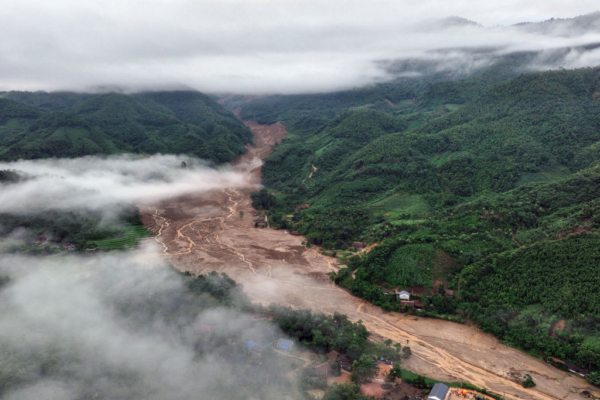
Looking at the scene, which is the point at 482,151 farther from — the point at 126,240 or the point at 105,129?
the point at 105,129

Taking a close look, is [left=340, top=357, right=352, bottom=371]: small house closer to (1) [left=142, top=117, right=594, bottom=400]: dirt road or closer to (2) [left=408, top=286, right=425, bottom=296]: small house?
(1) [left=142, top=117, right=594, bottom=400]: dirt road

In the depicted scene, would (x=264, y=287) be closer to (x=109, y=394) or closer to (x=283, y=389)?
(x=283, y=389)

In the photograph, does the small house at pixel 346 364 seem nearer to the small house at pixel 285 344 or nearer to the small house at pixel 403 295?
the small house at pixel 285 344

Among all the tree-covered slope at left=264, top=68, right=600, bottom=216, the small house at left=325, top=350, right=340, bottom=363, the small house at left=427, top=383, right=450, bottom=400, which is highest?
the tree-covered slope at left=264, top=68, right=600, bottom=216

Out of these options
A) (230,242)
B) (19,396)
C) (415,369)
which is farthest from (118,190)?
(415,369)

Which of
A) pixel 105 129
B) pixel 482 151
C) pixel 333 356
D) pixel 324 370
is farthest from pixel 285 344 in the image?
pixel 105 129

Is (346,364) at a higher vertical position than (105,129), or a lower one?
lower

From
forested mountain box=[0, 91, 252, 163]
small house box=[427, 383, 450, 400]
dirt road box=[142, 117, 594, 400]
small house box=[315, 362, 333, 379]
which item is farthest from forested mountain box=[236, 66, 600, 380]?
forested mountain box=[0, 91, 252, 163]
